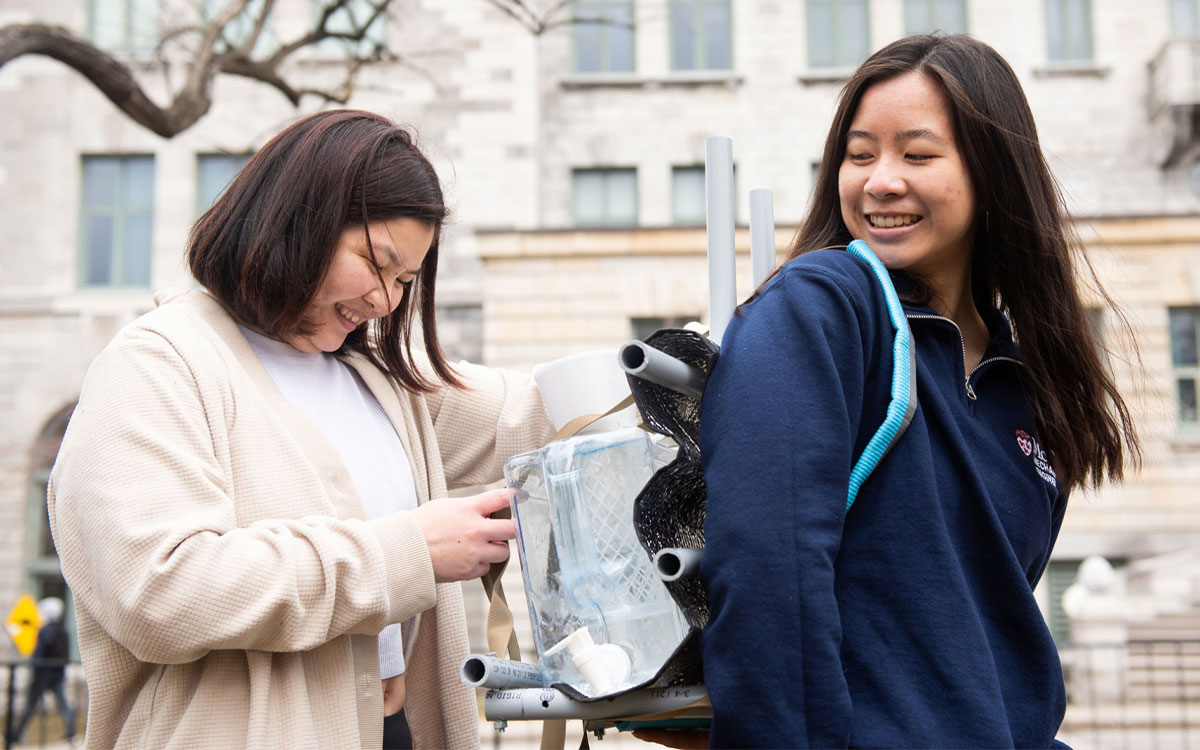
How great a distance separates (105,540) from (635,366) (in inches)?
36.8

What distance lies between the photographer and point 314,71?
62.2ft

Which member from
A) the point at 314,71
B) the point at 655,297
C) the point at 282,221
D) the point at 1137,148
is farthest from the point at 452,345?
the point at 282,221

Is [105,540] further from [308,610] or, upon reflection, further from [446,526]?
[446,526]

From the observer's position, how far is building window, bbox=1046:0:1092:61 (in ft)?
62.4

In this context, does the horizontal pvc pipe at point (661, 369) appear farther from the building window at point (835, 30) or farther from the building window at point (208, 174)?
the building window at point (835, 30)

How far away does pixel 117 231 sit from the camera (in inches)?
732

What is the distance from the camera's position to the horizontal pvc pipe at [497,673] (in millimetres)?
1598

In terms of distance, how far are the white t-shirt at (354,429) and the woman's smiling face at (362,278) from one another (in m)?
0.06

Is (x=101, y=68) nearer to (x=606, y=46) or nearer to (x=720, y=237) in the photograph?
(x=720, y=237)

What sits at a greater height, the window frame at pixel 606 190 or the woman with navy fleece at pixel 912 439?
the window frame at pixel 606 190

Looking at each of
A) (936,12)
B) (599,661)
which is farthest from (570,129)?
(599,661)

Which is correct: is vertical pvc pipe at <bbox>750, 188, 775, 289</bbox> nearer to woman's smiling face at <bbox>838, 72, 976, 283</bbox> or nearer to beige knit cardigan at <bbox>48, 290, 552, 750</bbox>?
woman's smiling face at <bbox>838, 72, 976, 283</bbox>

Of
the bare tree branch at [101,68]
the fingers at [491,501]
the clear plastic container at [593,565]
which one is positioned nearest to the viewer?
the clear plastic container at [593,565]

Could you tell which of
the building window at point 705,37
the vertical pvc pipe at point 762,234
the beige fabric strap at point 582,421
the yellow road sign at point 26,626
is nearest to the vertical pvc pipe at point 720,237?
the vertical pvc pipe at point 762,234
